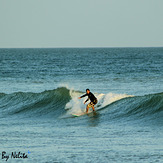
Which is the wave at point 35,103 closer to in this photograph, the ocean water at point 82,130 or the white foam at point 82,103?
the ocean water at point 82,130

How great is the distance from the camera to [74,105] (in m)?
23.0

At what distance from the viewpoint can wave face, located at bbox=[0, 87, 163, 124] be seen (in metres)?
18.5

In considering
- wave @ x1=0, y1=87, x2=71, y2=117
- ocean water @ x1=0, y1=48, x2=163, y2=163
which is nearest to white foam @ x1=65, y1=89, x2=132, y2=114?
ocean water @ x1=0, y1=48, x2=163, y2=163

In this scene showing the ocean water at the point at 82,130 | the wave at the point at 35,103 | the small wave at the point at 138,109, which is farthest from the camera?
the wave at the point at 35,103

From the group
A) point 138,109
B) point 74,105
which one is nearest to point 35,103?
point 74,105

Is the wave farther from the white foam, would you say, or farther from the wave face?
the white foam

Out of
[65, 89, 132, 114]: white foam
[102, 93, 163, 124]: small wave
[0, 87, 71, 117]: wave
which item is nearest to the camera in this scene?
[102, 93, 163, 124]: small wave

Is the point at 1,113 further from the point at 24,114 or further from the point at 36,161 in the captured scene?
the point at 36,161

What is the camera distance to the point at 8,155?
453 inches

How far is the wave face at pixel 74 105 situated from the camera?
1855 cm

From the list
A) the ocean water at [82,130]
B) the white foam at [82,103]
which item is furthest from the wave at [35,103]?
the white foam at [82,103]

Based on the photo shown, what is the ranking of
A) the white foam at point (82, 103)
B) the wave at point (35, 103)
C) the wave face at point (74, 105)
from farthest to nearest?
the wave at point (35, 103), the white foam at point (82, 103), the wave face at point (74, 105)

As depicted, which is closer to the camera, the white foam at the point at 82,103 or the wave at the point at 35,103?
the white foam at the point at 82,103

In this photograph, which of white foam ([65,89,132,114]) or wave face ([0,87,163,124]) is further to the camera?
white foam ([65,89,132,114])
